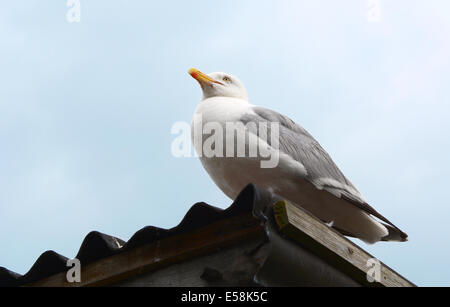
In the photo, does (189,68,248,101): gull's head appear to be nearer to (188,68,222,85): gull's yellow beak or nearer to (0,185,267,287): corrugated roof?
(188,68,222,85): gull's yellow beak

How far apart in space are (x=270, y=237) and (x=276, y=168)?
125 cm

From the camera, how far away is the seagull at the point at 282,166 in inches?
188

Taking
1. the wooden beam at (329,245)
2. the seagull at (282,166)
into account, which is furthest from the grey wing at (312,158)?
the wooden beam at (329,245)

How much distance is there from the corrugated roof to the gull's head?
203 centimetres

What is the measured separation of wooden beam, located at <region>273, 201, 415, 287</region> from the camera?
3.58 metres

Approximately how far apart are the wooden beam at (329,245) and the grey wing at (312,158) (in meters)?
0.91

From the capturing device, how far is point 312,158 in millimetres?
5105

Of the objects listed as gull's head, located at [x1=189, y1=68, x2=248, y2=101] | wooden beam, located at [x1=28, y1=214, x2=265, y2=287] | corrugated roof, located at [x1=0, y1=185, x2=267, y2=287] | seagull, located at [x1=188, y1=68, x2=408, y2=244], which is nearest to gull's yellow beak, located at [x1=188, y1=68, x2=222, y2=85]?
gull's head, located at [x1=189, y1=68, x2=248, y2=101]

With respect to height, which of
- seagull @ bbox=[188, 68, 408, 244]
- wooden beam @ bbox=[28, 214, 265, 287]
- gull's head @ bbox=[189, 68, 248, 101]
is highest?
gull's head @ bbox=[189, 68, 248, 101]

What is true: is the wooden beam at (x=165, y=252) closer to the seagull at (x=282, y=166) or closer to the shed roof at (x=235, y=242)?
the shed roof at (x=235, y=242)

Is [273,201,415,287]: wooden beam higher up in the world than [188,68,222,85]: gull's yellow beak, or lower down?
lower down
